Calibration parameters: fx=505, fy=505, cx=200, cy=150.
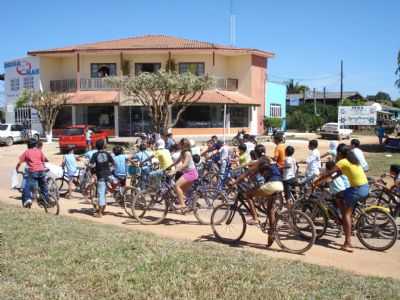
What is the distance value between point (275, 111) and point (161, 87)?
18.9 m

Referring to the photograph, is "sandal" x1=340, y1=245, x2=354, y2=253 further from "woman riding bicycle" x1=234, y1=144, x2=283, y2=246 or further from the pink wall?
the pink wall

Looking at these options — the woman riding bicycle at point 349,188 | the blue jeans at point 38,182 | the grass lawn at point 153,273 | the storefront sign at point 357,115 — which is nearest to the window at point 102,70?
the storefront sign at point 357,115

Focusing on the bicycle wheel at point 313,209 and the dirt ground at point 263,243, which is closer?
the dirt ground at point 263,243

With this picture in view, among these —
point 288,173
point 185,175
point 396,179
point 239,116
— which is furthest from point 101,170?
point 239,116

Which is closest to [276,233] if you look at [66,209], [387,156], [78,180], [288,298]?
[288,298]

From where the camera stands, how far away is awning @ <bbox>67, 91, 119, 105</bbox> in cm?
3597

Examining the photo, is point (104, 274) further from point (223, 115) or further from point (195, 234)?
point (223, 115)

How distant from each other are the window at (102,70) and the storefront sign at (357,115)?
70.3ft

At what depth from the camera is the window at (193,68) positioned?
1493 inches

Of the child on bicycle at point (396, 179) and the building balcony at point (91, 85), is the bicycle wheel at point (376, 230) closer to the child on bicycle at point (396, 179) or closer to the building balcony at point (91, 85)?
the child on bicycle at point (396, 179)

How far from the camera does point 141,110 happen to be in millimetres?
37688

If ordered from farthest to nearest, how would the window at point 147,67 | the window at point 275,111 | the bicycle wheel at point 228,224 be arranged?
the window at point 275,111 → the window at point 147,67 → the bicycle wheel at point 228,224

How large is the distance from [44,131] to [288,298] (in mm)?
34405

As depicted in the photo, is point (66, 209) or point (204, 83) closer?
point (66, 209)
